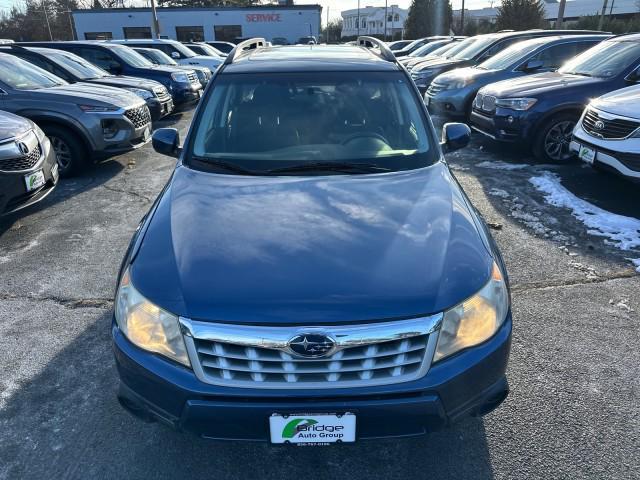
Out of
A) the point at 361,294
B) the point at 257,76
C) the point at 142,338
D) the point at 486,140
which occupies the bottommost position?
the point at 486,140

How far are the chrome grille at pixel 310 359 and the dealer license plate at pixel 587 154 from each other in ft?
15.1

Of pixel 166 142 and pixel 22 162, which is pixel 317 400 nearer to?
pixel 166 142

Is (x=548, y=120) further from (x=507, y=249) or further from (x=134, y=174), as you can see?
(x=134, y=174)

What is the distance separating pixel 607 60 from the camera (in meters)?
7.11

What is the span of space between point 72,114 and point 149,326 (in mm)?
5551

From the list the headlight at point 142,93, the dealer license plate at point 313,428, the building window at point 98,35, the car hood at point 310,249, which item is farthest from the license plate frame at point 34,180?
the building window at point 98,35

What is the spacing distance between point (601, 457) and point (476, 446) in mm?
551

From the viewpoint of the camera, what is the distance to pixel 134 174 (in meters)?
6.95

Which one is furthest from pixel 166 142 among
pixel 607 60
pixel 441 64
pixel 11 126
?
pixel 441 64

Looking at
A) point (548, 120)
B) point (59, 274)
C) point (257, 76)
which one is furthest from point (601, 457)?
point (548, 120)

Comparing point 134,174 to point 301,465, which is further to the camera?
point 134,174

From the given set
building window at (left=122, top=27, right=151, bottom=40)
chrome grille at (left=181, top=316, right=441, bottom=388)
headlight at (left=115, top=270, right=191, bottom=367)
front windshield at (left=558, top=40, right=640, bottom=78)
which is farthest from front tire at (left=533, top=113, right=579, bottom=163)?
building window at (left=122, top=27, right=151, bottom=40)

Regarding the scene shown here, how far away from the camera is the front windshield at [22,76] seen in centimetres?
654

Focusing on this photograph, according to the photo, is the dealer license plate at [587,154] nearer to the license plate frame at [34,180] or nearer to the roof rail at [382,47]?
the roof rail at [382,47]
